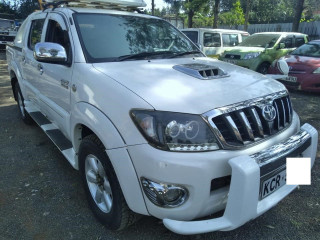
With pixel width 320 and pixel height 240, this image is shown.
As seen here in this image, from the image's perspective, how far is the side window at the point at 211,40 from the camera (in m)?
10.8

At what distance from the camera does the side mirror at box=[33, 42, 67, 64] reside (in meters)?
2.76

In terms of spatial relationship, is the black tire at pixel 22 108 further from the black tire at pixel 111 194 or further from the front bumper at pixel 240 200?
Answer: the front bumper at pixel 240 200

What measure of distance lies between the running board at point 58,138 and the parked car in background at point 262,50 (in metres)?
6.80

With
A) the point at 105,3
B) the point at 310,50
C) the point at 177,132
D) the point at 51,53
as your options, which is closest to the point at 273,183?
the point at 177,132

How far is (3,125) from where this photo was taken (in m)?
5.38

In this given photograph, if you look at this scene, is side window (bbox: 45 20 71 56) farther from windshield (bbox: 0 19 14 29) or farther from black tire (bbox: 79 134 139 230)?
→ windshield (bbox: 0 19 14 29)

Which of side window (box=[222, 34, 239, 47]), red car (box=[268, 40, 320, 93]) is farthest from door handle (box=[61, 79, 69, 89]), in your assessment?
side window (box=[222, 34, 239, 47])

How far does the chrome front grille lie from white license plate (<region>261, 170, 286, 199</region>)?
0.29 metres

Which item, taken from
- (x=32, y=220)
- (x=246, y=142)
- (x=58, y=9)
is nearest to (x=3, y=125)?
(x=58, y=9)

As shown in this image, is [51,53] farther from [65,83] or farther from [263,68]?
[263,68]

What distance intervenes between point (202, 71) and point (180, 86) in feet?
1.30

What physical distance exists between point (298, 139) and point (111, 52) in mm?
1826

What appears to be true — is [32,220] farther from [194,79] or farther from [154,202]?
[194,79]

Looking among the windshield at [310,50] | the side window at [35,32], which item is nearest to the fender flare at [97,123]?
the side window at [35,32]
